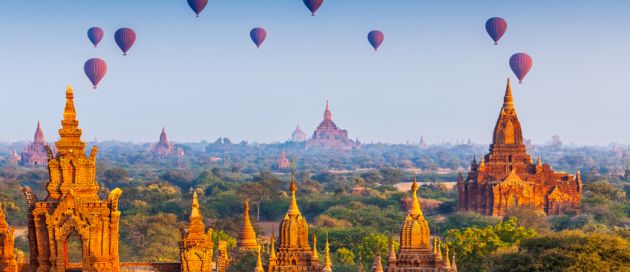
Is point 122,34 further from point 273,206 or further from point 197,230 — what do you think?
point 197,230

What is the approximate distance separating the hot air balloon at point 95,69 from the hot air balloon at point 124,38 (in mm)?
4017

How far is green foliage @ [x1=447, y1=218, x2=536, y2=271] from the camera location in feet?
194

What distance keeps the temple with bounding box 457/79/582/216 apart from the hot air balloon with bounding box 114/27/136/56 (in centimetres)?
4633

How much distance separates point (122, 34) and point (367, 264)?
240 feet

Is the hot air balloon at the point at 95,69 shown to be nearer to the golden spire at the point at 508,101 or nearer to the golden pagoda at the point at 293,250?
the golden spire at the point at 508,101

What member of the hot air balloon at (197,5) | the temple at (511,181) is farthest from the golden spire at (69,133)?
the hot air balloon at (197,5)

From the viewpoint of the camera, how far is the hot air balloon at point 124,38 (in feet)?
423

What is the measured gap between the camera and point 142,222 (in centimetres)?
8219

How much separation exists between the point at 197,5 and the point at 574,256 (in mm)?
76057

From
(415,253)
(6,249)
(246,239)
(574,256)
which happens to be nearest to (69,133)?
(6,249)

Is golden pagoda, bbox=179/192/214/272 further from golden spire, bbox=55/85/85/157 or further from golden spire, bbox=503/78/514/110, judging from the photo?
golden spire, bbox=503/78/514/110

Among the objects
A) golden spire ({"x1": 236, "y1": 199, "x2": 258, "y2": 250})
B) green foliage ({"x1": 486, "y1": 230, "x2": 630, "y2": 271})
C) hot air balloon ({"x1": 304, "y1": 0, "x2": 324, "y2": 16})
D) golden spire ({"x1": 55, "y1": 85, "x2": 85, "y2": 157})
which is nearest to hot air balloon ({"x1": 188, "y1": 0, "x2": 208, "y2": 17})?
hot air balloon ({"x1": 304, "y1": 0, "x2": 324, "y2": 16})

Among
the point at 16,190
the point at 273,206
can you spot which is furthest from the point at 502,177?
the point at 16,190

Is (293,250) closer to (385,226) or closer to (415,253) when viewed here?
(415,253)
